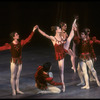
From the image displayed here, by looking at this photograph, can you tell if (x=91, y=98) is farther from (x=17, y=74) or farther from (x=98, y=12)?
(x=98, y=12)

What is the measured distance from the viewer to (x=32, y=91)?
30.9 feet

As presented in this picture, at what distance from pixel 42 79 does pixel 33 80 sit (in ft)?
4.38

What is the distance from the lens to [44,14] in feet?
73.0

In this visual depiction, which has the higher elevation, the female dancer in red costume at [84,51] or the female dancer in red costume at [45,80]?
the female dancer in red costume at [84,51]

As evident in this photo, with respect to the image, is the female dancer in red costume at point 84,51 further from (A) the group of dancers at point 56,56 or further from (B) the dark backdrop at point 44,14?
(B) the dark backdrop at point 44,14

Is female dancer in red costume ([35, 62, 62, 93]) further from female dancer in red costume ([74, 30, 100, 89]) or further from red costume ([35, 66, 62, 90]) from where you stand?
female dancer in red costume ([74, 30, 100, 89])

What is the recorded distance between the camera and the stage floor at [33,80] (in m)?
8.99

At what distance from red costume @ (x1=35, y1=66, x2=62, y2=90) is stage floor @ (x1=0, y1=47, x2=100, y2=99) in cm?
23

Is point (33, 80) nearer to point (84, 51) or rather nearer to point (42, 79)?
point (42, 79)

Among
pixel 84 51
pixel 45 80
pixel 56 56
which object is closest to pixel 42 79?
pixel 45 80

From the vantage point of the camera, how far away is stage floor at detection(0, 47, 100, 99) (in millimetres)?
8992

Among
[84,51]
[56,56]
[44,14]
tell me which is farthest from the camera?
[44,14]

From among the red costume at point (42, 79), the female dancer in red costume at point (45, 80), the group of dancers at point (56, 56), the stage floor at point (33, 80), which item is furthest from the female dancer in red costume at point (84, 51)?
the red costume at point (42, 79)

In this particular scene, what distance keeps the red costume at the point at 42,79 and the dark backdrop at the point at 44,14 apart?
8.93m
